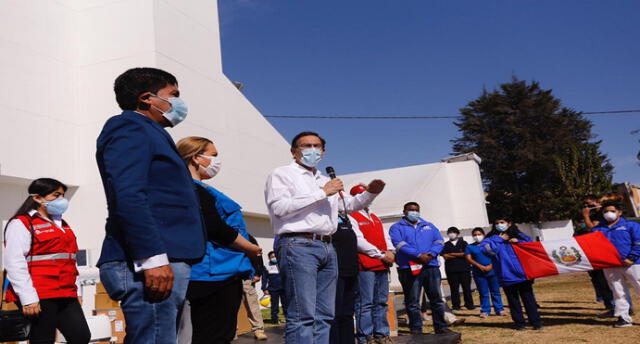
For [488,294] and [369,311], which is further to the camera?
[488,294]

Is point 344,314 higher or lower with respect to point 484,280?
higher

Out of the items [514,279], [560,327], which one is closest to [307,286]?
[514,279]

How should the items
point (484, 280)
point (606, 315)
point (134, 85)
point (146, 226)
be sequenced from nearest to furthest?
1. point (146, 226)
2. point (134, 85)
3. point (606, 315)
4. point (484, 280)

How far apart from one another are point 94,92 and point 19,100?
161 cm

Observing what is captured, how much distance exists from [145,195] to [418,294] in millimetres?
5978

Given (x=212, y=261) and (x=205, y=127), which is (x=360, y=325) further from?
(x=205, y=127)

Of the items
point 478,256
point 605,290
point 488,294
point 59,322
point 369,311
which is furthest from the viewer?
point 478,256

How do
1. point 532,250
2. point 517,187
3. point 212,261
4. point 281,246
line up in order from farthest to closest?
point 517,187, point 532,250, point 281,246, point 212,261

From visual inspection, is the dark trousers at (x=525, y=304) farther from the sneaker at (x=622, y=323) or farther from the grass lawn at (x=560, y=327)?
the sneaker at (x=622, y=323)

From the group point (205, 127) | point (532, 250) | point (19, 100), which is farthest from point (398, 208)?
point (19, 100)

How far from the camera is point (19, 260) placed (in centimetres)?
377

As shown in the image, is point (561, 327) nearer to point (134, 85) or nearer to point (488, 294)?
point (488, 294)

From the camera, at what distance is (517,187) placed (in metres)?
33.0

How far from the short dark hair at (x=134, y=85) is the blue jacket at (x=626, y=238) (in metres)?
7.42
